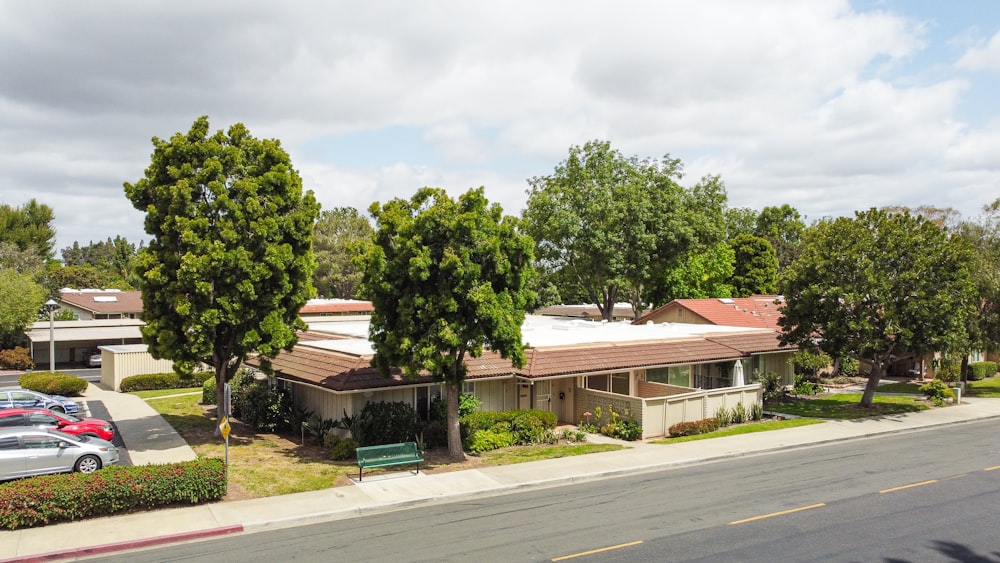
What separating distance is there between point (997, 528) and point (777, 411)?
17.2 m

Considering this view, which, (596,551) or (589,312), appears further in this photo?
(589,312)

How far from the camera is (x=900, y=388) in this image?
3959 cm

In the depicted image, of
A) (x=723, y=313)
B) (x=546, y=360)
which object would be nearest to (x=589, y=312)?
(x=723, y=313)

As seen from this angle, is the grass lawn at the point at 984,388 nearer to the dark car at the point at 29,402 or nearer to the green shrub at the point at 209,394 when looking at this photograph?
the green shrub at the point at 209,394

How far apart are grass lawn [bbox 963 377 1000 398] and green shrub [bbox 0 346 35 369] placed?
6061cm

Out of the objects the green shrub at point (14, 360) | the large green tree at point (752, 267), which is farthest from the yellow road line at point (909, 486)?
the large green tree at point (752, 267)

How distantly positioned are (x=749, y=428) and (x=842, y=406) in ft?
28.1

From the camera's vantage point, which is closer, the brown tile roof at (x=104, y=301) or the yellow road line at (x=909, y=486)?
the yellow road line at (x=909, y=486)

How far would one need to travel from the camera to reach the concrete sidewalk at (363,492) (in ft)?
45.8

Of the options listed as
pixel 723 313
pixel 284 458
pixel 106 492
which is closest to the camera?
pixel 106 492

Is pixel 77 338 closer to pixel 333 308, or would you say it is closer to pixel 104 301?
pixel 104 301

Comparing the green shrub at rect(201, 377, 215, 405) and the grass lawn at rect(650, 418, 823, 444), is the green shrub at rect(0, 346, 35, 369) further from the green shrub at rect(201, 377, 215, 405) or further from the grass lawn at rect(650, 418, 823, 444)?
the grass lawn at rect(650, 418, 823, 444)

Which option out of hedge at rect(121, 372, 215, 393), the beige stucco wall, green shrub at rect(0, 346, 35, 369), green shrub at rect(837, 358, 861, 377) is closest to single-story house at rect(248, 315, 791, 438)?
hedge at rect(121, 372, 215, 393)

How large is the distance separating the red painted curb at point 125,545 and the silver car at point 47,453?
5259mm
